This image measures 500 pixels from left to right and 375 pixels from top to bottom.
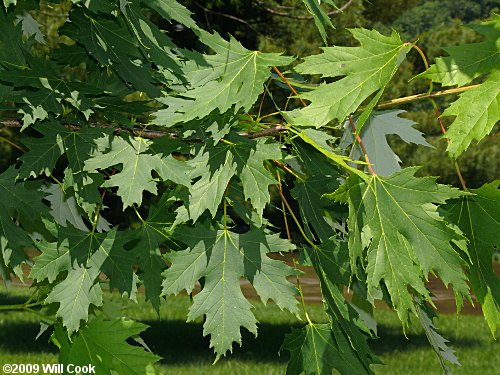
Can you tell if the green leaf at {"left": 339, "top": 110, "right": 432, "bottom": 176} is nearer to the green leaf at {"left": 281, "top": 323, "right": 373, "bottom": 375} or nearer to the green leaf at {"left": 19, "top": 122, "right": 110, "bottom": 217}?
the green leaf at {"left": 281, "top": 323, "right": 373, "bottom": 375}

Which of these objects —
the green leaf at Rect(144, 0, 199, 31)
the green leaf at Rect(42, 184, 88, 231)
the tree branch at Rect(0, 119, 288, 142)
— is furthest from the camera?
the green leaf at Rect(42, 184, 88, 231)

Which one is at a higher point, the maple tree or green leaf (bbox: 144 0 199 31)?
green leaf (bbox: 144 0 199 31)

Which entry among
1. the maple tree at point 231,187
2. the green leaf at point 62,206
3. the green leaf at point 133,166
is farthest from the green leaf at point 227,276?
the green leaf at point 62,206

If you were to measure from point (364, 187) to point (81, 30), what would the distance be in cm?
75

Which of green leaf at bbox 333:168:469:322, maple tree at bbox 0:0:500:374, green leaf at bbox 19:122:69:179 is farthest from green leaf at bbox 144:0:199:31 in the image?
green leaf at bbox 333:168:469:322

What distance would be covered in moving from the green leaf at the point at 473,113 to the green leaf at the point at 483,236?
7.8 inches

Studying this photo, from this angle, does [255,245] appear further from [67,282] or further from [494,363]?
[494,363]

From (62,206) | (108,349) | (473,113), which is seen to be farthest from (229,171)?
(62,206)

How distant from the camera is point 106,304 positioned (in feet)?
7.10

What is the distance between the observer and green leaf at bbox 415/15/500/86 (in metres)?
1.29

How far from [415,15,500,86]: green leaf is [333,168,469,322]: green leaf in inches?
7.8

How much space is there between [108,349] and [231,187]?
528 mm

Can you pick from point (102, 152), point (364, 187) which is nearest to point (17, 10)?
point (102, 152)

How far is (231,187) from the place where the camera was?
1538mm
